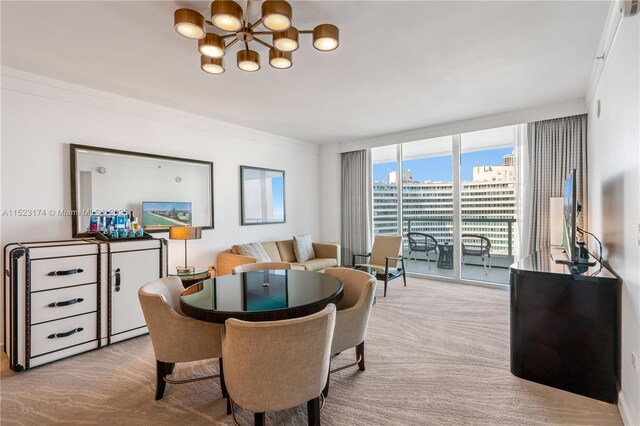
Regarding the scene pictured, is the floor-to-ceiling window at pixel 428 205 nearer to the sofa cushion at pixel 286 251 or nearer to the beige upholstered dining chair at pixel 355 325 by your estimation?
the sofa cushion at pixel 286 251

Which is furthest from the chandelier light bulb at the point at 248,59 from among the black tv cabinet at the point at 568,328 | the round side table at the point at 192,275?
the black tv cabinet at the point at 568,328

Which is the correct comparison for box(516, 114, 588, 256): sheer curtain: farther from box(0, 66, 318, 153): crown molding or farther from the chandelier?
box(0, 66, 318, 153): crown molding

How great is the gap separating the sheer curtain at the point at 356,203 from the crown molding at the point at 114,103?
1.88 metres

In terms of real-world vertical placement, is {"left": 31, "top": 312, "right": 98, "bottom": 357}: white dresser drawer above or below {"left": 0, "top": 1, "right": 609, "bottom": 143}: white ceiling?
below

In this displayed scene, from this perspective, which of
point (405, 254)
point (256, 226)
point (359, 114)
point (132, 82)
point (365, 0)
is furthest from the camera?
point (405, 254)

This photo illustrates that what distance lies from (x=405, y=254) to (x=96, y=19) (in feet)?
17.8

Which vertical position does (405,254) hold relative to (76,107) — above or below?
below

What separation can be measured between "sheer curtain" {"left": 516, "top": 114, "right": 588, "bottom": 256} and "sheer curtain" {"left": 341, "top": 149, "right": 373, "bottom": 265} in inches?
101

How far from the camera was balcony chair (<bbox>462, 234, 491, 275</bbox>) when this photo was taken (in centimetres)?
520

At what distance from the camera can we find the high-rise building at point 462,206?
16.2 ft

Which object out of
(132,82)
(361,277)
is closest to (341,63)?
(361,277)

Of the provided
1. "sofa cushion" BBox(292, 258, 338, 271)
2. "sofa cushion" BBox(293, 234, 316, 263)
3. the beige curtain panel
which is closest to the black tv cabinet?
the beige curtain panel

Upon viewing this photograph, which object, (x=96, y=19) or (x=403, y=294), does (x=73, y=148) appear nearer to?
(x=96, y=19)

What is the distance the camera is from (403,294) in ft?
15.5
